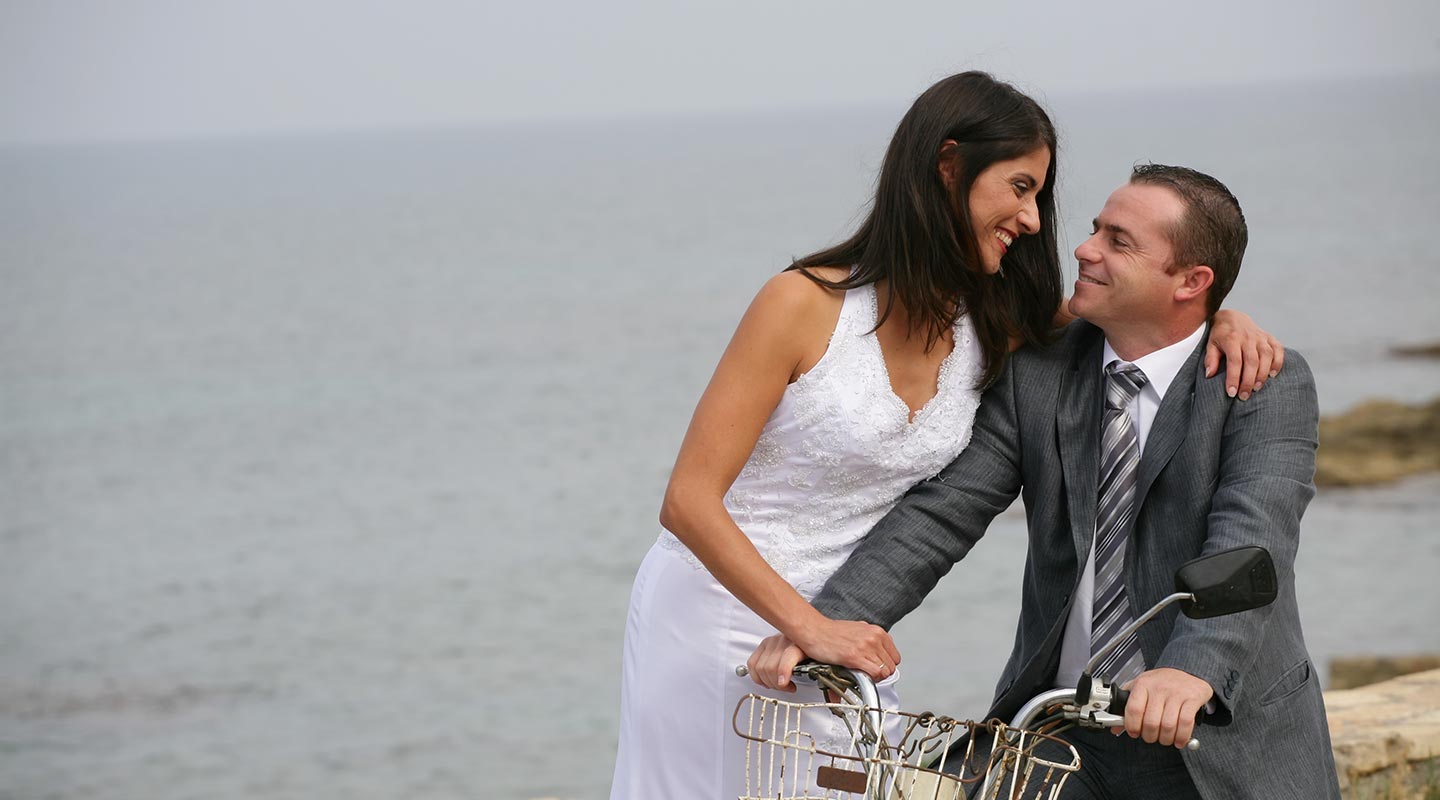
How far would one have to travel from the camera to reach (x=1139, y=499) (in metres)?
2.73

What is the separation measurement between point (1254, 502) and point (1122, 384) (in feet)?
1.13

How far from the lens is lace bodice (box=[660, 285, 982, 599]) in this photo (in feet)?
9.34

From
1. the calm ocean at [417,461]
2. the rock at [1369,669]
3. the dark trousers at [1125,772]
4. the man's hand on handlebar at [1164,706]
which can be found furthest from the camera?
the calm ocean at [417,461]

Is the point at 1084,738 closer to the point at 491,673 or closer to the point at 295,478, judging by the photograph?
the point at 491,673

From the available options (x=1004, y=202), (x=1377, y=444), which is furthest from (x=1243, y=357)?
(x=1377, y=444)

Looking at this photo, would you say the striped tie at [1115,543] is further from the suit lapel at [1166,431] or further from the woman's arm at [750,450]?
the woman's arm at [750,450]

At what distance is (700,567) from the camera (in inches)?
115

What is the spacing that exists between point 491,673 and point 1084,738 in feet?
36.1

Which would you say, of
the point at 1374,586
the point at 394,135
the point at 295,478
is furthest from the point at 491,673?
the point at 394,135

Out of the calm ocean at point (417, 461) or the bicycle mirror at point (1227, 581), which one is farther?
the calm ocean at point (417, 461)

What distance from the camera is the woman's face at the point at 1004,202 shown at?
2.78 meters

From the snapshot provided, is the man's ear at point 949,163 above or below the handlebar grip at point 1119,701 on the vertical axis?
above

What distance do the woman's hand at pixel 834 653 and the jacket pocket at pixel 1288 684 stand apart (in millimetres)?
590

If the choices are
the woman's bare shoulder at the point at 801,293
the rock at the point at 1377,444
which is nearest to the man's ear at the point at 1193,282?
the woman's bare shoulder at the point at 801,293
